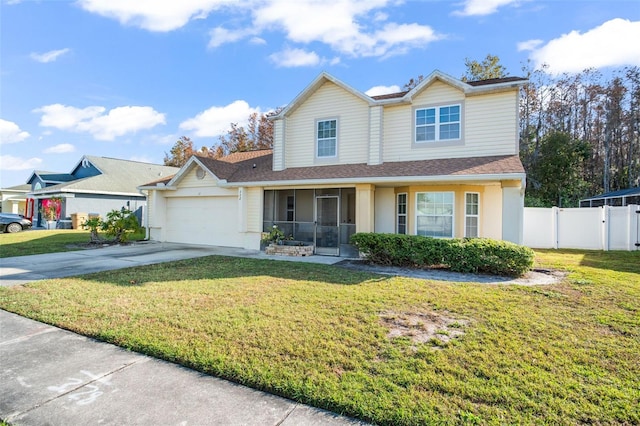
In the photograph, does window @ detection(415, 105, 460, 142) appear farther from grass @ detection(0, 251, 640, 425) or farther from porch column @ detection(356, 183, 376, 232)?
grass @ detection(0, 251, 640, 425)

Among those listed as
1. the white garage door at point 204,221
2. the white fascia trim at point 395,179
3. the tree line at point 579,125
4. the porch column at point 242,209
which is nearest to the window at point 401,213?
the white fascia trim at point 395,179

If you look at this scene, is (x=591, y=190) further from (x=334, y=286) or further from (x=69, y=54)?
(x=69, y=54)

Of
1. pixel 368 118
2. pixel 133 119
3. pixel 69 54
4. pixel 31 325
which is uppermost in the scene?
pixel 133 119

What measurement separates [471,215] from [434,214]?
50.9 inches

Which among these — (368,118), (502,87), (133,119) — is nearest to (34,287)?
(368,118)

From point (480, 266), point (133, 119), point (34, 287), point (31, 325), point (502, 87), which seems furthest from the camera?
point (133, 119)

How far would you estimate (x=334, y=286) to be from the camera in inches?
294

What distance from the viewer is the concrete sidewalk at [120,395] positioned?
9.51ft

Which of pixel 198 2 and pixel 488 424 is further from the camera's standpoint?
pixel 198 2

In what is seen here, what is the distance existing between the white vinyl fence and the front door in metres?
9.11

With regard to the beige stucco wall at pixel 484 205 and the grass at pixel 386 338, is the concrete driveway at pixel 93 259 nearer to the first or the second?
the grass at pixel 386 338

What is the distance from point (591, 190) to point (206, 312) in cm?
3599

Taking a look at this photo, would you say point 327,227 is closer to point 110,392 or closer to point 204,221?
point 204,221

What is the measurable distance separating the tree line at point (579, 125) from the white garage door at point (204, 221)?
842 inches
